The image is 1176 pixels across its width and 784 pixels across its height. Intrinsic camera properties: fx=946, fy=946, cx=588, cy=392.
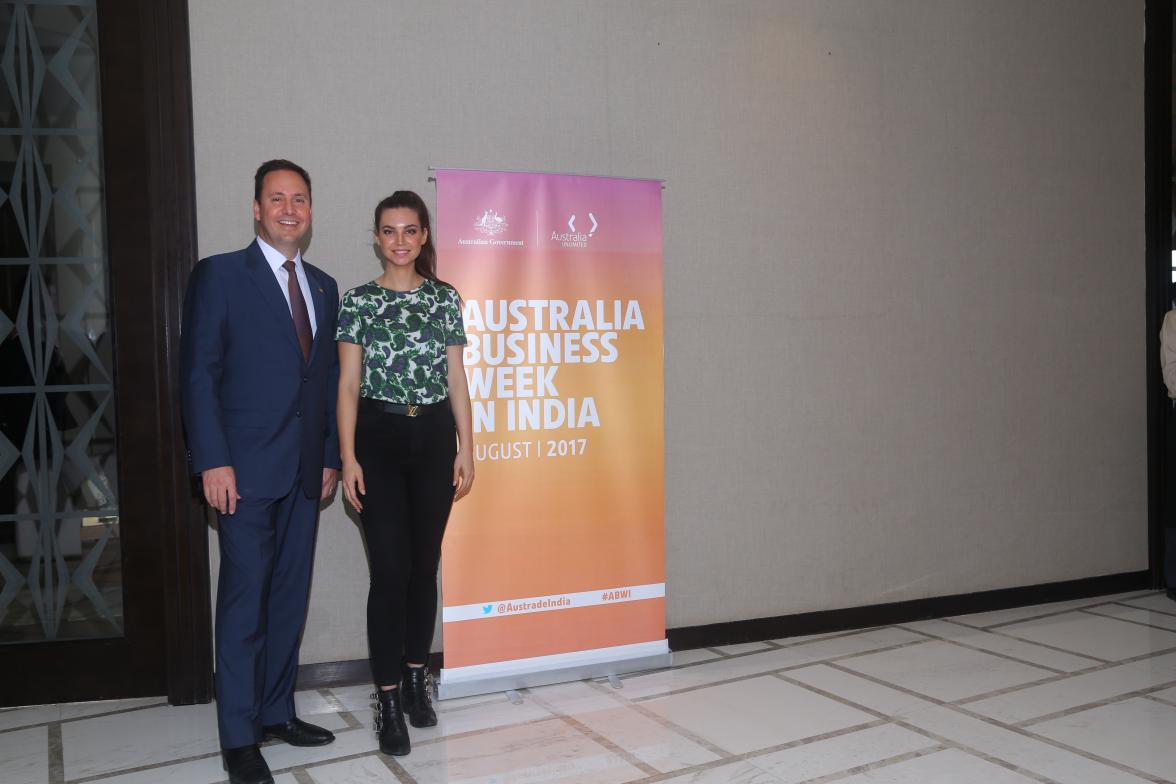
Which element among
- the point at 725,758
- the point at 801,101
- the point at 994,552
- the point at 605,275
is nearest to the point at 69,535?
the point at 605,275

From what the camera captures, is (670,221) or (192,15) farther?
(670,221)

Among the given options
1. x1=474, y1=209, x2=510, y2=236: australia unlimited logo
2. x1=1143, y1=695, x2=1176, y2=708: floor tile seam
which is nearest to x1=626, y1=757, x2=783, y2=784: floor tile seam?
x1=1143, y1=695, x2=1176, y2=708: floor tile seam

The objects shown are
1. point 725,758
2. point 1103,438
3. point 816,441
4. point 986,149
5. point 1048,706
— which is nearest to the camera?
point 725,758

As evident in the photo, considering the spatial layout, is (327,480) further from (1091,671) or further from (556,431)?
(1091,671)

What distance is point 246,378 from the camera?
105 inches

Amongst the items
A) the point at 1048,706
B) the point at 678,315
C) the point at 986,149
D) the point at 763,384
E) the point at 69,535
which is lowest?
the point at 1048,706

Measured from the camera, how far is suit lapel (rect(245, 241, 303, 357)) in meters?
2.70

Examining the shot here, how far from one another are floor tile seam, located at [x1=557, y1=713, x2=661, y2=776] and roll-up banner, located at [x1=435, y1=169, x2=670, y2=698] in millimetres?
341

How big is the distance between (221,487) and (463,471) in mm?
766

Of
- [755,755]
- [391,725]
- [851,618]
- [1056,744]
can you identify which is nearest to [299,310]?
[391,725]

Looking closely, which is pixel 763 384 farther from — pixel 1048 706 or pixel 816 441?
pixel 1048 706

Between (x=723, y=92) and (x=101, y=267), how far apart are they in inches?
96.4

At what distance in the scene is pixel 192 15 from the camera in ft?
10.5

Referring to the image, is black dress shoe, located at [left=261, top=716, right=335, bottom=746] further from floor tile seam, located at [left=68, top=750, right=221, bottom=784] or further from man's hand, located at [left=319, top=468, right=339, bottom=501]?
man's hand, located at [left=319, top=468, right=339, bottom=501]
